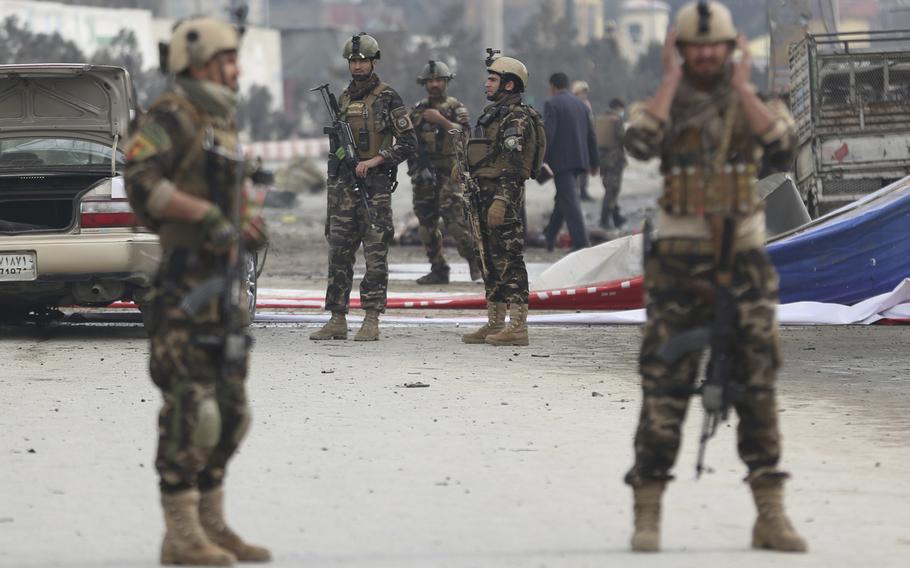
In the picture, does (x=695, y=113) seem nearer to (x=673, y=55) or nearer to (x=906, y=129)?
(x=673, y=55)

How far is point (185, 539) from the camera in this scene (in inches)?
217

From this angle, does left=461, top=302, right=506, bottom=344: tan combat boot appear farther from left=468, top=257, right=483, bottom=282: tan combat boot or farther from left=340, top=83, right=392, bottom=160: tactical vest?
left=468, top=257, right=483, bottom=282: tan combat boot

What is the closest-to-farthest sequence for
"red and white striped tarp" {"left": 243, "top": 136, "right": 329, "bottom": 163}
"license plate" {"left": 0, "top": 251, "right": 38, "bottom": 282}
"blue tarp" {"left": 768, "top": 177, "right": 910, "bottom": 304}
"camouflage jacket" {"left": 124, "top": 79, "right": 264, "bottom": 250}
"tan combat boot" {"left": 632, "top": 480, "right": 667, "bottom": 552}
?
1. "camouflage jacket" {"left": 124, "top": 79, "right": 264, "bottom": 250}
2. "tan combat boot" {"left": 632, "top": 480, "right": 667, "bottom": 552}
3. "license plate" {"left": 0, "top": 251, "right": 38, "bottom": 282}
4. "blue tarp" {"left": 768, "top": 177, "right": 910, "bottom": 304}
5. "red and white striped tarp" {"left": 243, "top": 136, "right": 329, "bottom": 163}

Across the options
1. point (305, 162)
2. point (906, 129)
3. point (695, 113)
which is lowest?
point (305, 162)

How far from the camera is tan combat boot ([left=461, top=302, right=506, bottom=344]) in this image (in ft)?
A: 39.6

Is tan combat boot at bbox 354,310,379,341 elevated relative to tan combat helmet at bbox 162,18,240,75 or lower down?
lower down

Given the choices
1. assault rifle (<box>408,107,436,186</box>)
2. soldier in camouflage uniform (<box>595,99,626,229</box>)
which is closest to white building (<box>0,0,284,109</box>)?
soldier in camouflage uniform (<box>595,99,626,229</box>)

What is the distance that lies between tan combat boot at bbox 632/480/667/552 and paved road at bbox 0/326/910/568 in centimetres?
8

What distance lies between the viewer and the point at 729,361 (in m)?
5.84

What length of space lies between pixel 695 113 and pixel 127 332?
7.37 metres

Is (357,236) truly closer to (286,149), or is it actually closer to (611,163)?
(611,163)

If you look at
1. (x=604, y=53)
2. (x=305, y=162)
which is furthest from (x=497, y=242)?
(x=604, y=53)

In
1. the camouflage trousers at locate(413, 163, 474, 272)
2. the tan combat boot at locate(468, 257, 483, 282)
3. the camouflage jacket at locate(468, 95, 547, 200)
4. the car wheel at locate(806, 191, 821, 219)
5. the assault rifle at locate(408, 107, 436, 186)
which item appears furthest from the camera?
the tan combat boot at locate(468, 257, 483, 282)

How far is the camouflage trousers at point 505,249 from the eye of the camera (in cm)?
1175
